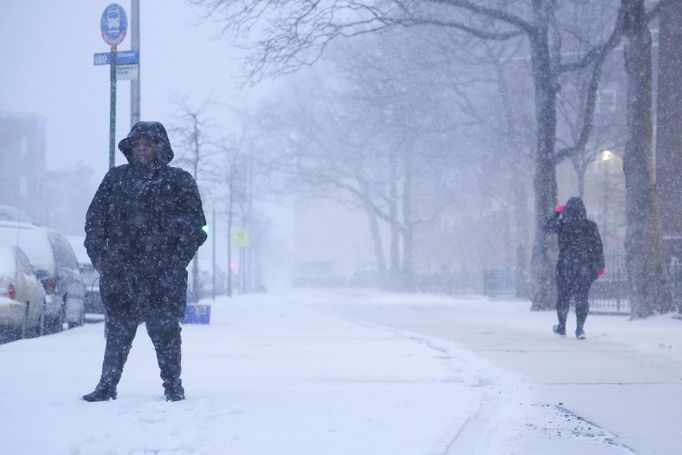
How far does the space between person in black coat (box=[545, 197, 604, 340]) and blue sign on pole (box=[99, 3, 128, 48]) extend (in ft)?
20.6

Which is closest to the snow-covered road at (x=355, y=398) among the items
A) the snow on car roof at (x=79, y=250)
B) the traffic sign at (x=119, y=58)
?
the traffic sign at (x=119, y=58)

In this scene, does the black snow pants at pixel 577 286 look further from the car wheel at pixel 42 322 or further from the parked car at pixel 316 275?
the parked car at pixel 316 275


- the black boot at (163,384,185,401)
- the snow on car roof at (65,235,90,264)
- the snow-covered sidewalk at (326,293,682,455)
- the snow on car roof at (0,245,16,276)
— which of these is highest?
the snow on car roof at (65,235,90,264)

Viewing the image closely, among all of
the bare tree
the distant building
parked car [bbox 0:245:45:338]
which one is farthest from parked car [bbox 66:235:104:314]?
the distant building

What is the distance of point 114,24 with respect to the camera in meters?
13.1

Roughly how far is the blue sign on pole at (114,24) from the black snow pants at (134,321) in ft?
22.5

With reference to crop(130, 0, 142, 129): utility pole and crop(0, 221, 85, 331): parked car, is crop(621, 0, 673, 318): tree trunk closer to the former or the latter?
crop(130, 0, 142, 129): utility pole

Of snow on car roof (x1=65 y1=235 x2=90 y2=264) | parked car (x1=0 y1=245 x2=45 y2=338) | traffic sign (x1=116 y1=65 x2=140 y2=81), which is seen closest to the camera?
traffic sign (x1=116 y1=65 x2=140 y2=81)

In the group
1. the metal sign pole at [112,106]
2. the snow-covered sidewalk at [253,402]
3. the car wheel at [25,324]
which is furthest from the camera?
the car wheel at [25,324]

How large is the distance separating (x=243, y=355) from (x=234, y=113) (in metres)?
38.2

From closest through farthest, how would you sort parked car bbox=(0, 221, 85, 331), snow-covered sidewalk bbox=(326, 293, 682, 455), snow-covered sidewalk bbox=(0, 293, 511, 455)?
snow-covered sidewalk bbox=(0, 293, 511, 455) → snow-covered sidewalk bbox=(326, 293, 682, 455) → parked car bbox=(0, 221, 85, 331)

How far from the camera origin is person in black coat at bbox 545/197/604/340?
13688mm

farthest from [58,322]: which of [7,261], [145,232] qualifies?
[145,232]

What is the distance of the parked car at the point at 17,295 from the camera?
43.7 ft
